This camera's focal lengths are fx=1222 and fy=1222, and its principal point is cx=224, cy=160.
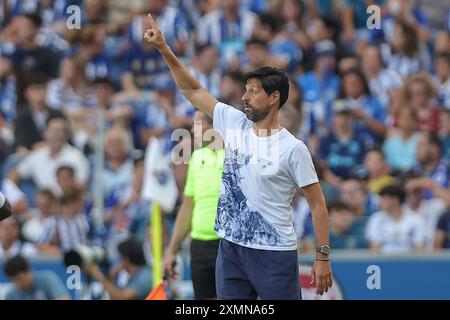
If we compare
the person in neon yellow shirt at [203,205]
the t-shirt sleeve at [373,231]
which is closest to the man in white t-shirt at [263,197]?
the person in neon yellow shirt at [203,205]

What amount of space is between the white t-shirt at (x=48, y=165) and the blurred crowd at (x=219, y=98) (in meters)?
0.01

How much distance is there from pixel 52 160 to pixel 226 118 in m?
6.11

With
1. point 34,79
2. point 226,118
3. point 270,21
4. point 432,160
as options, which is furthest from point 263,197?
point 270,21

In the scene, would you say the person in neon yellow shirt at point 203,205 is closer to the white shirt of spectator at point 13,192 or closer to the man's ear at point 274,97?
the man's ear at point 274,97

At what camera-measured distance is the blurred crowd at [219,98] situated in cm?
1285

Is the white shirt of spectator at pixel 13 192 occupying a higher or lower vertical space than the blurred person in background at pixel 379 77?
lower

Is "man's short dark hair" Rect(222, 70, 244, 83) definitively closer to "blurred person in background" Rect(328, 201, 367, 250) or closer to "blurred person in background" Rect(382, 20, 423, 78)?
"blurred person in background" Rect(328, 201, 367, 250)

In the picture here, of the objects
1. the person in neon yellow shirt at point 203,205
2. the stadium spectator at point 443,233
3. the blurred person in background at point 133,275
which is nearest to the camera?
the person in neon yellow shirt at point 203,205

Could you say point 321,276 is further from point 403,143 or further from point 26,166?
point 26,166

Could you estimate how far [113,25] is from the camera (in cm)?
1658

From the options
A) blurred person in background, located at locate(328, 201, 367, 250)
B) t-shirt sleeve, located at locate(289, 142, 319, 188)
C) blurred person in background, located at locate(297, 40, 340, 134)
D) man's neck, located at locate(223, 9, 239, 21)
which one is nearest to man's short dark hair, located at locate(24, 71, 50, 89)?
man's neck, located at locate(223, 9, 239, 21)

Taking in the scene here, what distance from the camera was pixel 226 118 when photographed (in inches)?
332

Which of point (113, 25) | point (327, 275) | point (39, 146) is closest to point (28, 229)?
point (39, 146)
